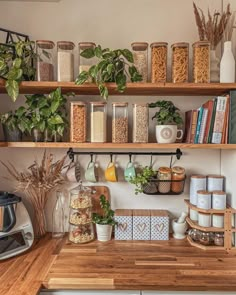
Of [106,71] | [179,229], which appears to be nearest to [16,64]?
[106,71]

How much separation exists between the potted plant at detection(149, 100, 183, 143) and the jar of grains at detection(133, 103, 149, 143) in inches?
2.9

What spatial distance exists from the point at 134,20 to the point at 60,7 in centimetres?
48

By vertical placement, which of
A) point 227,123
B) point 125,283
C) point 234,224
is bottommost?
point 125,283

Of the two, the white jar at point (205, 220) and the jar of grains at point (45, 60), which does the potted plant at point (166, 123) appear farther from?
the jar of grains at point (45, 60)

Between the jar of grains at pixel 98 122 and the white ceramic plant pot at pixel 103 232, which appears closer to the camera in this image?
the jar of grains at pixel 98 122

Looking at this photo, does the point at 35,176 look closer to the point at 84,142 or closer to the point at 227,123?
the point at 84,142

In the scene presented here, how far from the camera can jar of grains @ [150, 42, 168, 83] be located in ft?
5.04

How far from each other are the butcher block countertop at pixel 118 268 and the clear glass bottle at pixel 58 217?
0.37 feet

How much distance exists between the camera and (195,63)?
1.53m

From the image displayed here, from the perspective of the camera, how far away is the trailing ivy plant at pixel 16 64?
147 cm

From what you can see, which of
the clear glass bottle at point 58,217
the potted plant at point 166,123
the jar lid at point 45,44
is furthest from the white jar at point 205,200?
the jar lid at point 45,44

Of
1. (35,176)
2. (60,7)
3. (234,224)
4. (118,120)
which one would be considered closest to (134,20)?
(60,7)

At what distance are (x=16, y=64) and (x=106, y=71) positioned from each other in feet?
1.56

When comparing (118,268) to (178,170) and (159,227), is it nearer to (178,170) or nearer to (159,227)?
(159,227)
